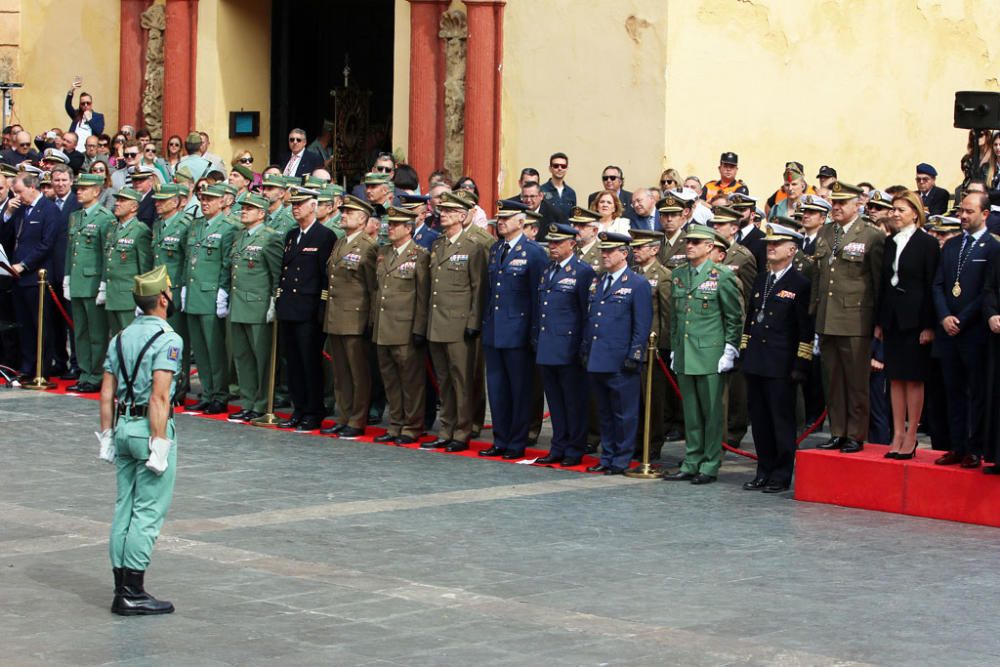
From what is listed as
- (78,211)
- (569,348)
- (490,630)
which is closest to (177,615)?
(490,630)

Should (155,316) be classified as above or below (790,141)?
below

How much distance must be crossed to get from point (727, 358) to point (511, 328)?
182cm

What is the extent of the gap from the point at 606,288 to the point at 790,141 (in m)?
7.66

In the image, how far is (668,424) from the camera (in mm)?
14711

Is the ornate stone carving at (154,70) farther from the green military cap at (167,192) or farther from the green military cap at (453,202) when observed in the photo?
the green military cap at (453,202)

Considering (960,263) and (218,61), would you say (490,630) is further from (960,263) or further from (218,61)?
(218,61)

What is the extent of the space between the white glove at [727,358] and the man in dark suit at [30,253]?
762 cm

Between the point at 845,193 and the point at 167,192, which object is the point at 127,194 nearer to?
the point at 167,192

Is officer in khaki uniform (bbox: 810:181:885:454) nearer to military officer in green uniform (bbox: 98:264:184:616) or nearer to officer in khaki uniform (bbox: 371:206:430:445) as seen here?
officer in khaki uniform (bbox: 371:206:430:445)

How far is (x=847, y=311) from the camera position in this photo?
12.6m

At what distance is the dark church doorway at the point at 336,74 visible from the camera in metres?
22.8

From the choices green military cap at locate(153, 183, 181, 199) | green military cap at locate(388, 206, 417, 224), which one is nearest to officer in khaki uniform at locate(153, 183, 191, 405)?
green military cap at locate(153, 183, 181, 199)

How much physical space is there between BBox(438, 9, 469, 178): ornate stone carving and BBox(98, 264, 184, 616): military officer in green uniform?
11657 mm

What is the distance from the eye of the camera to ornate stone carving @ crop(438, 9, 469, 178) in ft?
66.4
